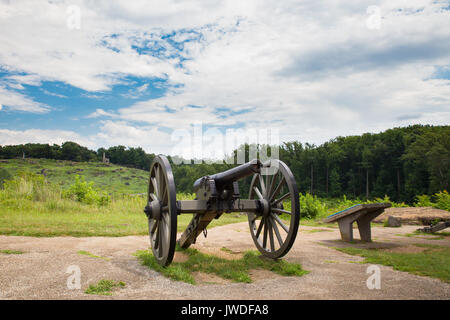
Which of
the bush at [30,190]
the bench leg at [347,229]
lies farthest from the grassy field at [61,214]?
the bench leg at [347,229]

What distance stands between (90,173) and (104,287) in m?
54.6

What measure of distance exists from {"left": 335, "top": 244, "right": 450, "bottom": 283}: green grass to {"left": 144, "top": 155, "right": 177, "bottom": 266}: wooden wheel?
3455mm

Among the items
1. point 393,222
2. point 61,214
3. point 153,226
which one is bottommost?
point 393,222

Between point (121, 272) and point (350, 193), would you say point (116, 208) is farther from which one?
point (350, 193)

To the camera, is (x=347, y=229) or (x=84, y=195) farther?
(x=84, y=195)

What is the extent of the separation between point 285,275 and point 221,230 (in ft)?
17.2

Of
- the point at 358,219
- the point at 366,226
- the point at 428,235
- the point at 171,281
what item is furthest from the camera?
the point at 428,235

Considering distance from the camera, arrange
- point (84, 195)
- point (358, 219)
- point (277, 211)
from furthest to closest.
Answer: point (84, 195) → point (358, 219) → point (277, 211)

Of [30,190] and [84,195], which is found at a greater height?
[30,190]

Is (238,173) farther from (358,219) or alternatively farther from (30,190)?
(30,190)

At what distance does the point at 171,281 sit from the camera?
4.34m

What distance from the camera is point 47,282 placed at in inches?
161

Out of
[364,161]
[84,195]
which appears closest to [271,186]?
[84,195]

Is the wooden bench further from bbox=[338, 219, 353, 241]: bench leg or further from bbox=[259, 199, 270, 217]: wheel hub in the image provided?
bbox=[259, 199, 270, 217]: wheel hub
